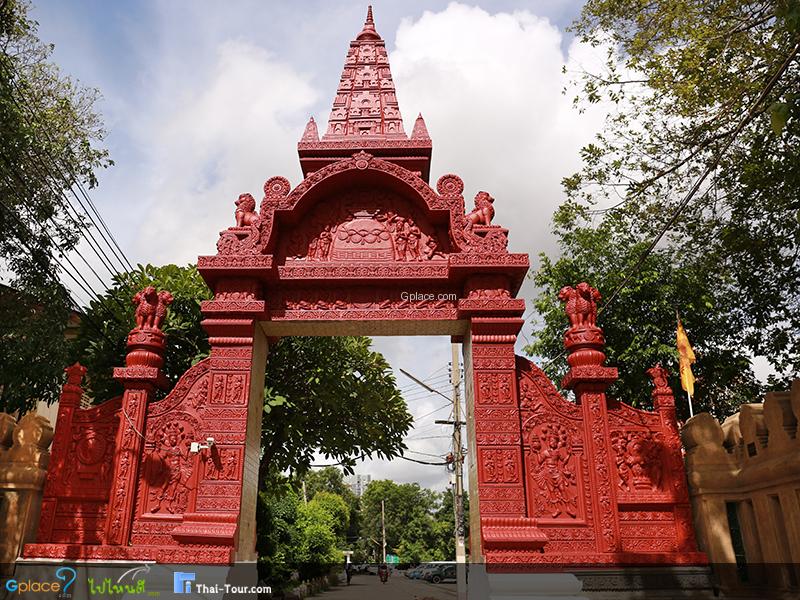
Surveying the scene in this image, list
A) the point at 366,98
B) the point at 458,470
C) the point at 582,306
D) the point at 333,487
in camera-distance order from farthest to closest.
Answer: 1. the point at 333,487
2. the point at 458,470
3. the point at 366,98
4. the point at 582,306

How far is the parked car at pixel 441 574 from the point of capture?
36.9m

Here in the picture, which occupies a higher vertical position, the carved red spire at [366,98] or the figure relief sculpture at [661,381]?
the carved red spire at [366,98]

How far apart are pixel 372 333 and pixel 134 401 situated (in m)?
3.00

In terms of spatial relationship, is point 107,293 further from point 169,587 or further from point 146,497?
point 169,587

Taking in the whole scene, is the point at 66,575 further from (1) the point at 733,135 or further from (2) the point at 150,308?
(1) the point at 733,135

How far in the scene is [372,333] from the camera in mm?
7828

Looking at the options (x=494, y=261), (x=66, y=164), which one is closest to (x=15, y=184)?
(x=66, y=164)

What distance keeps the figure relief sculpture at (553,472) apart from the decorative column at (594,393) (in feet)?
0.80

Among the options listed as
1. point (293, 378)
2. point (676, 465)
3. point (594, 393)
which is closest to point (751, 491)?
point (676, 465)

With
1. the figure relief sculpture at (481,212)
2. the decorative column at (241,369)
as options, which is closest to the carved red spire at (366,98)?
the figure relief sculpture at (481,212)

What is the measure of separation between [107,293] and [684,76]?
37.1 feet

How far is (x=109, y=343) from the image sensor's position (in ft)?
38.3

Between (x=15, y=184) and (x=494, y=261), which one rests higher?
(x=15, y=184)

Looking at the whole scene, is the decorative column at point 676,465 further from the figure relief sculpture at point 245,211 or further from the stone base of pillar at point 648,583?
the figure relief sculpture at point 245,211
